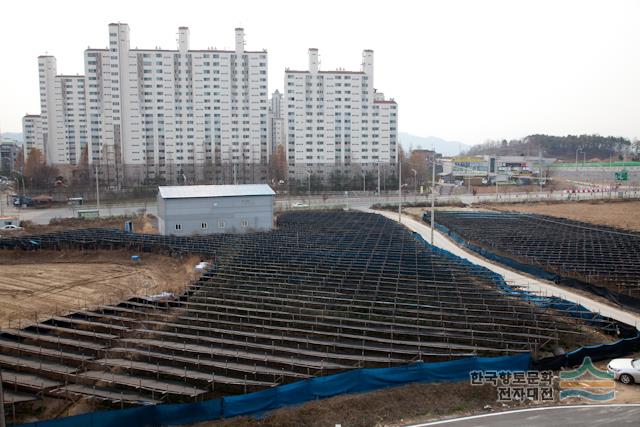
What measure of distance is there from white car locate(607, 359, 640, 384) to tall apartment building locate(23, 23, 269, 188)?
6678 centimetres

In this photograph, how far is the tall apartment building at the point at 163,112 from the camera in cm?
7494

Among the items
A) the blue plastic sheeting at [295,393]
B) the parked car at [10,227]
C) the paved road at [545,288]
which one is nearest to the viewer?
the blue plastic sheeting at [295,393]

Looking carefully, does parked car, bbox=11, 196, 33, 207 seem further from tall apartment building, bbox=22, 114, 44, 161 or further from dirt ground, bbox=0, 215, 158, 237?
tall apartment building, bbox=22, 114, 44, 161

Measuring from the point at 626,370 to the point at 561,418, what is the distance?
120 inches

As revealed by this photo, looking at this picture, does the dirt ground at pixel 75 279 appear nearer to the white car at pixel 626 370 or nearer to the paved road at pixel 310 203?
the white car at pixel 626 370

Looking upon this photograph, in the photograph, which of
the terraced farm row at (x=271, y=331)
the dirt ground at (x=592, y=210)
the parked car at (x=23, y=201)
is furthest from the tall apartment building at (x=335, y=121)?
the terraced farm row at (x=271, y=331)

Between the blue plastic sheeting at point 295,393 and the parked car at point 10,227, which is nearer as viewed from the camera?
the blue plastic sheeting at point 295,393

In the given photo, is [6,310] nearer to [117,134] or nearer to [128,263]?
A: [128,263]

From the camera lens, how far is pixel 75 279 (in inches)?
988

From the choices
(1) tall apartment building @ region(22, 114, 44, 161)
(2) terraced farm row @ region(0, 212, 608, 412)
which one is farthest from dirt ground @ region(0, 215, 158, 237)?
(1) tall apartment building @ region(22, 114, 44, 161)

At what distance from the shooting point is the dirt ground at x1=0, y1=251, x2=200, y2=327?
20.5m

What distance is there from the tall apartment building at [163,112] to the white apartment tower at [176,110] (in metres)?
0.15

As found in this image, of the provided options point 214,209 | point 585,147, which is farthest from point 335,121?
point 585,147

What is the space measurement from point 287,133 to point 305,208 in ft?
83.2
